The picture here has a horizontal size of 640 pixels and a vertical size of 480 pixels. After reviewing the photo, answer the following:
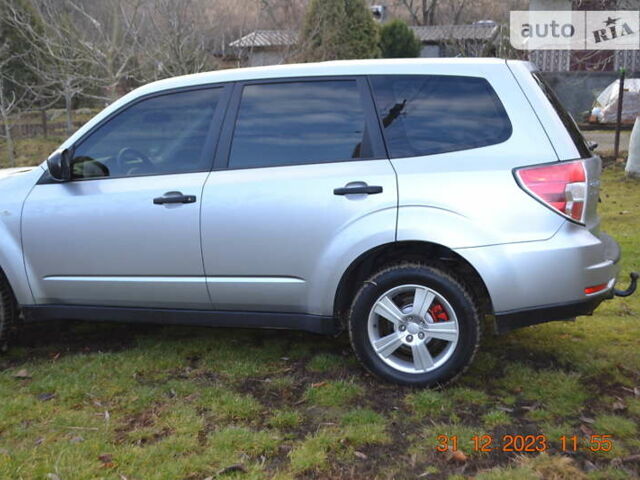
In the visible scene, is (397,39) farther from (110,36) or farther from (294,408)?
(294,408)

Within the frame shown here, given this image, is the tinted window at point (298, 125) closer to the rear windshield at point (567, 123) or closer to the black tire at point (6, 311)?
the rear windshield at point (567, 123)

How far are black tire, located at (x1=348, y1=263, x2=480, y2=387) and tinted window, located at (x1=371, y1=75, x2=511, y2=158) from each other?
67 centimetres

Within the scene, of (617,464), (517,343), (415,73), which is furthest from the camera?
(517,343)

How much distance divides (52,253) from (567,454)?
125 inches

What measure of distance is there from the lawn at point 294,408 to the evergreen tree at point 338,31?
27.6ft

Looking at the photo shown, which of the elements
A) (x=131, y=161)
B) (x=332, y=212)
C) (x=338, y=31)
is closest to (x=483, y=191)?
(x=332, y=212)

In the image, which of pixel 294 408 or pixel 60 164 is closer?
pixel 294 408

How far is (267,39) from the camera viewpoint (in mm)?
13273

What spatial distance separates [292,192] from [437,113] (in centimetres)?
92

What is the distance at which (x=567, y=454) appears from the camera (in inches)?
121

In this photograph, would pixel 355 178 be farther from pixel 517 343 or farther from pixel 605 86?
pixel 605 86

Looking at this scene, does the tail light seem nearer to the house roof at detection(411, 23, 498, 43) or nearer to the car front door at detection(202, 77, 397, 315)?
the car front door at detection(202, 77, 397, 315)

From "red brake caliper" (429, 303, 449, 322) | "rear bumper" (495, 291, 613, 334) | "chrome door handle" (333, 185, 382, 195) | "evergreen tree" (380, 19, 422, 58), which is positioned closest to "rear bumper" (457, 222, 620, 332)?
"rear bumper" (495, 291, 613, 334)

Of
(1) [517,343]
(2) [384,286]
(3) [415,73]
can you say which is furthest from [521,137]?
(1) [517,343]
